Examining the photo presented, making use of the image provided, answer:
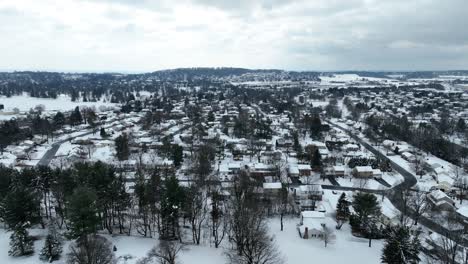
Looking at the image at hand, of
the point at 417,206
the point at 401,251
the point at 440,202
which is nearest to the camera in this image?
the point at 401,251

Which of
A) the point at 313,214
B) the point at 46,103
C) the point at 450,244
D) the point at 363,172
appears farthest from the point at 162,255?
the point at 46,103

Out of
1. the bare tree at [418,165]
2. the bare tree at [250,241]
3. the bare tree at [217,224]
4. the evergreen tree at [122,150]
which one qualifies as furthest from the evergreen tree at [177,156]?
the bare tree at [418,165]

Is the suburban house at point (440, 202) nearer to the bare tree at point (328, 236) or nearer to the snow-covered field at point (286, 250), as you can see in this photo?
the snow-covered field at point (286, 250)

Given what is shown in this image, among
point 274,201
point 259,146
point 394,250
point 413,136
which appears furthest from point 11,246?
point 413,136

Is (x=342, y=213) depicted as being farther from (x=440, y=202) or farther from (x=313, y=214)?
(x=440, y=202)

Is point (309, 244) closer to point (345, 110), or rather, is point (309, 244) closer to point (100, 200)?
point (100, 200)

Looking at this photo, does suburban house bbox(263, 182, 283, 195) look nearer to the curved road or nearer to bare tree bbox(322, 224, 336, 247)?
the curved road

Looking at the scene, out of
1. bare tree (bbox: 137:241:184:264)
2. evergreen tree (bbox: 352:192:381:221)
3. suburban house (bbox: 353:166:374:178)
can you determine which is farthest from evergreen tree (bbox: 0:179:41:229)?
suburban house (bbox: 353:166:374:178)
